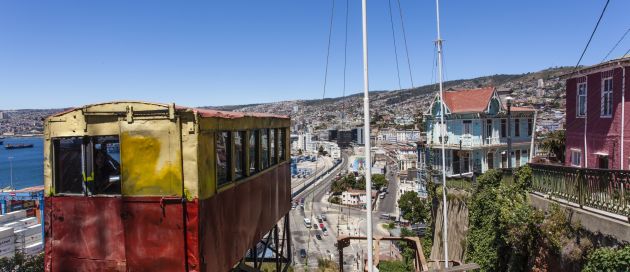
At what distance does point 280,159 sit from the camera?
34.2ft

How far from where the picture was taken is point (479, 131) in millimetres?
28375

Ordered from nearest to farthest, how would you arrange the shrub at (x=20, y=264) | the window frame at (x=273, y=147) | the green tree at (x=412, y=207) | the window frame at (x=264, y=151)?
the window frame at (x=264, y=151) < the window frame at (x=273, y=147) < the shrub at (x=20, y=264) < the green tree at (x=412, y=207)

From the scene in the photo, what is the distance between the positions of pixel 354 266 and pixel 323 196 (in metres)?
75.8

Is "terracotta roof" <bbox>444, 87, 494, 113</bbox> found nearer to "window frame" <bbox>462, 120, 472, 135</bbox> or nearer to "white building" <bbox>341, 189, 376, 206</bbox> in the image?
"window frame" <bbox>462, 120, 472, 135</bbox>

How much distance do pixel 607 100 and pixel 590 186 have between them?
6.05m

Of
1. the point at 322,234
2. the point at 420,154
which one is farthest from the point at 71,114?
the point at 322,234

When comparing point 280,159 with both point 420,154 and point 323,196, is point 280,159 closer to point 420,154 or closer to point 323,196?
point 420,154

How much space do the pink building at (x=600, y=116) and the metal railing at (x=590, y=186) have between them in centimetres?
361

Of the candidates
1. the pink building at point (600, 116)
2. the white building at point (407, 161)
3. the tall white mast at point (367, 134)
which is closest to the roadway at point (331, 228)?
the white building at point (407, 161)

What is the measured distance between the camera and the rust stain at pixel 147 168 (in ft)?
18.5

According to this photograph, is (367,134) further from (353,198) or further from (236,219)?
(353,198)

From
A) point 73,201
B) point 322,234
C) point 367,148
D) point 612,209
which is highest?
point 367,148

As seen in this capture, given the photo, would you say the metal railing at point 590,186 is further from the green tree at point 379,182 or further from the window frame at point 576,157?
the green tree at point 379,182

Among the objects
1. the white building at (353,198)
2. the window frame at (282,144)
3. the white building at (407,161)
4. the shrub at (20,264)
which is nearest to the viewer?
the window frame at (282,144)
